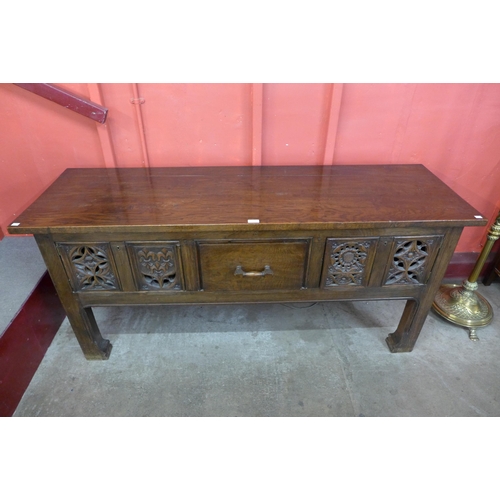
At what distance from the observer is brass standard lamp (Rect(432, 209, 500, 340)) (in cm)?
198

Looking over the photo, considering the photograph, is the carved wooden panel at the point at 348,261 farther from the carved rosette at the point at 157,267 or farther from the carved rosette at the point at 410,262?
the carved rosette at the point at 157,267

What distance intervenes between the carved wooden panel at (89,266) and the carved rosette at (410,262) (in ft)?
4.03

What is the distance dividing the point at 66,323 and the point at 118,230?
3.40ft

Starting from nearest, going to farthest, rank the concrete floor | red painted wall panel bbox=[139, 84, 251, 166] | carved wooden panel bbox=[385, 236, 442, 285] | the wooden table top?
1. the wooden table top
2. carved wooden panel bbox=[385, 236, 442, 285]
3. the concrete floor
4. red painted wall panel bbox=[139, 84, 251, 166]

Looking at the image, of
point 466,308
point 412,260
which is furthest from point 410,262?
point 466,308

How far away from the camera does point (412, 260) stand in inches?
59.8

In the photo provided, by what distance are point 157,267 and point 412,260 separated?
1115 mm

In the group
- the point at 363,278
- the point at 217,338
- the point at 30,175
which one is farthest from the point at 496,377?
the point at 30,175

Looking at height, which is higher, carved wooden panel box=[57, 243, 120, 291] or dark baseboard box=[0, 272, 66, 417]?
carved wooden panel box=[57, 243, 120, 291]

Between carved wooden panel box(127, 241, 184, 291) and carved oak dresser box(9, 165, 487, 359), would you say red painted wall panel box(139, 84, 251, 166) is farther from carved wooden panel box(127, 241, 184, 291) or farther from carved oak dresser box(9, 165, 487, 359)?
carved wooden panel box(127, 241, 184, 291)

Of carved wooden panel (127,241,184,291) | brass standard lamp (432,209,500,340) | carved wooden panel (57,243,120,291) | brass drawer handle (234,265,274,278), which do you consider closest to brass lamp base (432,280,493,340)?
brass standard lamp (432,209,500,340)

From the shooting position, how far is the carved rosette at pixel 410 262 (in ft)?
4.83

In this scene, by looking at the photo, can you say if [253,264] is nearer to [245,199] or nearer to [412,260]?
[245,199]

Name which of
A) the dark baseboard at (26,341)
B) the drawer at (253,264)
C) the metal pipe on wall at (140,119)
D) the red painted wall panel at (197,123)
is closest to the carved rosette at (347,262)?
the drawer at (253,264)
